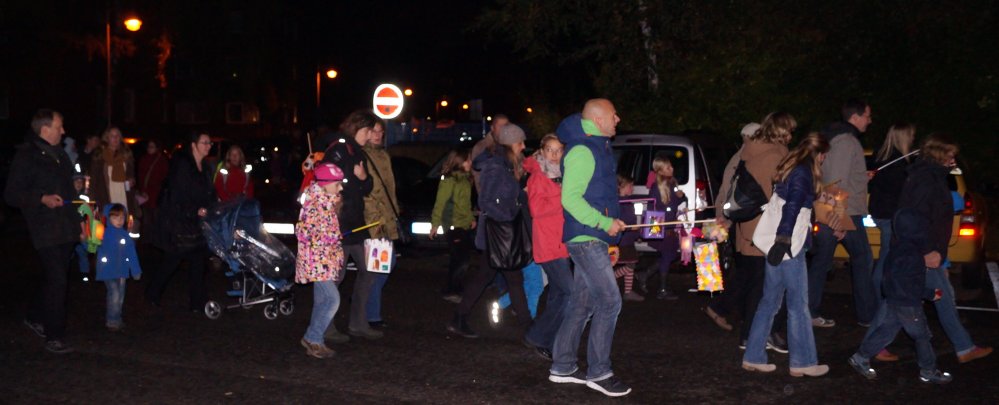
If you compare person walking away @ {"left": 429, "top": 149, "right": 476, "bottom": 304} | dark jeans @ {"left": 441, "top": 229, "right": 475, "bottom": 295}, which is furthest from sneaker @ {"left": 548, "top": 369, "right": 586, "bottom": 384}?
dark jeans @ {"left": 441, "top": 229, "right": 475, "bottom": 295}

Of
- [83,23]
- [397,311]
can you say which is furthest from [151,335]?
[83,23]

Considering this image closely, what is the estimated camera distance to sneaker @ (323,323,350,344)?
8414 millimetres

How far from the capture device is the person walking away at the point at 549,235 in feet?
23.6

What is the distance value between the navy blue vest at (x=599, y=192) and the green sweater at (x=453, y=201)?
3.10 m

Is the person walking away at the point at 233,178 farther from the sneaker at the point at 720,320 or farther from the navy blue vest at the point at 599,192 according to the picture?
the navy blue vest at the point at 599,192

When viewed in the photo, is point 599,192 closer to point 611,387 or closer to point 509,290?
point 611,387

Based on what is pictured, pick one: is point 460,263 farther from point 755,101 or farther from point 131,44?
point 131,44

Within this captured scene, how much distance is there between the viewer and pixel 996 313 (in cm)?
997

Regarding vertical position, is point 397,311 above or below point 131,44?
below

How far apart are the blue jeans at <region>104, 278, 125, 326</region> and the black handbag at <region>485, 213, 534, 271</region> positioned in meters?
3.17

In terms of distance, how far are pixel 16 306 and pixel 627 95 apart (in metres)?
13.4

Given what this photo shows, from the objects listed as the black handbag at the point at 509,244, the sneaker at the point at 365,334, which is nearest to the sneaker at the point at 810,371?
the black handbag at the point at 509,244

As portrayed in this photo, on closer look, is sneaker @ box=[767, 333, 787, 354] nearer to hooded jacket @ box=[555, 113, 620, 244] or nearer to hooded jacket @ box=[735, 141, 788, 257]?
hooded jacket @ box=[735, 141, 788, 257]

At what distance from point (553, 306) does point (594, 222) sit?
Result: 1.60 meters
